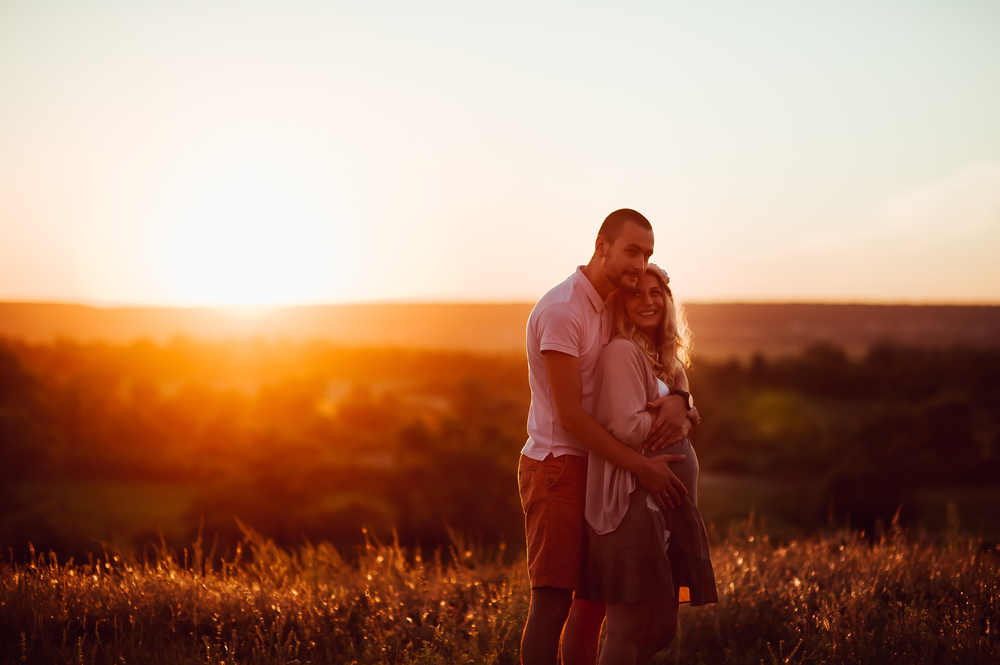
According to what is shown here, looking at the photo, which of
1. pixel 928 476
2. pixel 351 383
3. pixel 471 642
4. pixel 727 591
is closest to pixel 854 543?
pixel 727 591

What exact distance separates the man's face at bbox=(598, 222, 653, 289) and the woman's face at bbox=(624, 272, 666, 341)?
0.35 feet

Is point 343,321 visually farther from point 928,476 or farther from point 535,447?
point 535,447

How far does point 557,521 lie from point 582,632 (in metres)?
0.58

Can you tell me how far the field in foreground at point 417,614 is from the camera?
3934 mm

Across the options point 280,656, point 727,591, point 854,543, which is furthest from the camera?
point 854,543

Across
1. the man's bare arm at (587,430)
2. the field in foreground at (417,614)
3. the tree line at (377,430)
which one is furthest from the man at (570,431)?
the tree line at (377,430)

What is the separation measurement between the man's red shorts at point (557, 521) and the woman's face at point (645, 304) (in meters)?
0.63

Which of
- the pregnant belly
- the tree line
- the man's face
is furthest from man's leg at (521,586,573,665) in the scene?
the tree line

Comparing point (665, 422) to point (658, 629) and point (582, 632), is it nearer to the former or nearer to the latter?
point (658, 629)

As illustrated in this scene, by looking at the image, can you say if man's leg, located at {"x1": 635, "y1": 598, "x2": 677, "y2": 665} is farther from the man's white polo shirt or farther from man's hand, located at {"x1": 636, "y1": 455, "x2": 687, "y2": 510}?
the man's white polo shirt

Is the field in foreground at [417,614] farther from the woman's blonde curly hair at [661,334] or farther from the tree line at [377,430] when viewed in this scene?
the tree line at [377,430]

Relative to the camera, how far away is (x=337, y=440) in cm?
6719

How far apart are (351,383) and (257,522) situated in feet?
128

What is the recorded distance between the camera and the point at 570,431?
3039 mm
